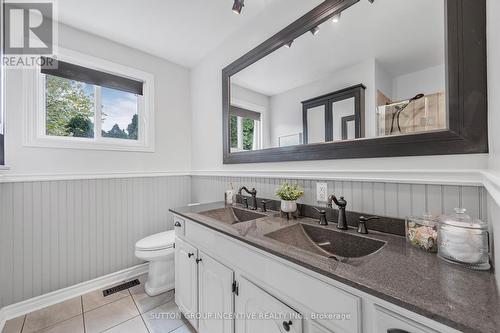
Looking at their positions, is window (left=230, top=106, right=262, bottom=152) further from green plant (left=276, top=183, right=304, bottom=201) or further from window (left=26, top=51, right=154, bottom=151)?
window (left=26, top=51, right=154, bottom=151)

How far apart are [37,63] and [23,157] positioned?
33.4 inches

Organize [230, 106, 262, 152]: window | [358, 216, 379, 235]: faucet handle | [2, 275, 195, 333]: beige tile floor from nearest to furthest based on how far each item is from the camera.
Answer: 1. [358, 216, 379, 235]: faucet handle
2. [2, 275, 195, 333]: beige tile floor
3. [230, 106, 262, 152]: window

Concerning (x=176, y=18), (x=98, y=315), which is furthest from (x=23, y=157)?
(x=176, y=18)

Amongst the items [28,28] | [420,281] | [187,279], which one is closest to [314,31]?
[420,281]

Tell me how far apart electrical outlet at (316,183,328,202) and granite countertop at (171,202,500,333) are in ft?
1.42

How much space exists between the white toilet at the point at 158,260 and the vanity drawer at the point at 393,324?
1.82 m

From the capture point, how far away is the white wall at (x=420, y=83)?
95cm

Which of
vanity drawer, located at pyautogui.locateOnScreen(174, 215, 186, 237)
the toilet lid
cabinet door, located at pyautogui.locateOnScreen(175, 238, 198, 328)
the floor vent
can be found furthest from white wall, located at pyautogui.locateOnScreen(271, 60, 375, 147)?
the floor vent

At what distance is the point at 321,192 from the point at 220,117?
141 centimetres

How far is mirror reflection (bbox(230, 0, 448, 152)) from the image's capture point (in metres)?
0.99

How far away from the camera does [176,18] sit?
192cm

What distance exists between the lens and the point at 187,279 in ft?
5.03

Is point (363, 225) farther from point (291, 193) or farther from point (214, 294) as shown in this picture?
point (214, 294)

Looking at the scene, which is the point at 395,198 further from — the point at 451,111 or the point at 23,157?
the point at 23,157
